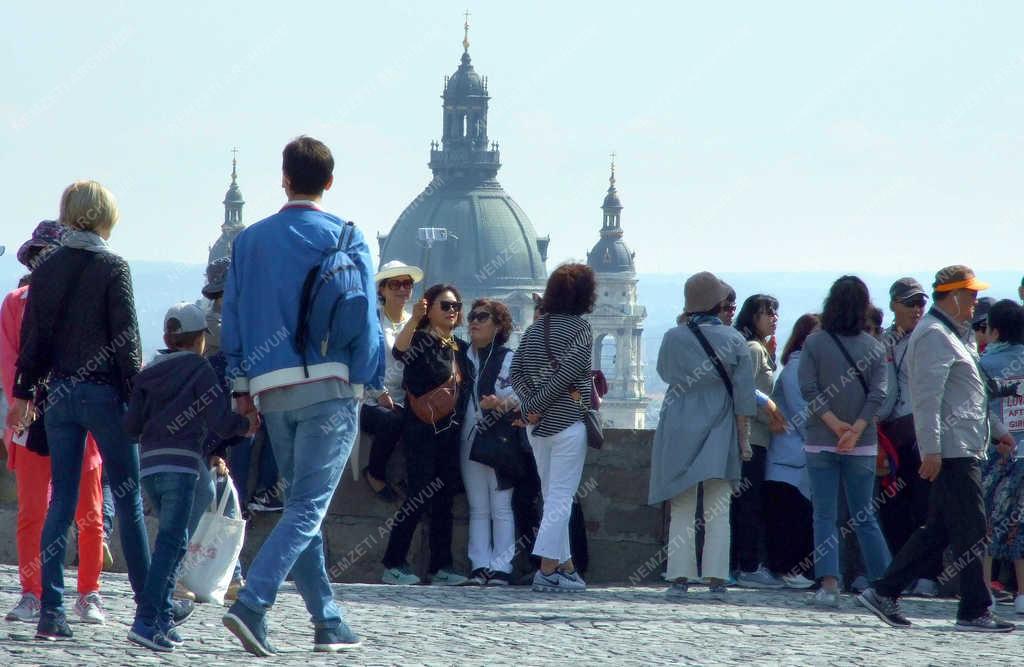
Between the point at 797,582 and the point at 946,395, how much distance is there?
6.29 ft

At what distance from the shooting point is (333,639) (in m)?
6.37

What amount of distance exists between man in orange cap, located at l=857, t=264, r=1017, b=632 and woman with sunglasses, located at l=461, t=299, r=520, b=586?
220cm

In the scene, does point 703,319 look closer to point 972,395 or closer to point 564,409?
point 564,409

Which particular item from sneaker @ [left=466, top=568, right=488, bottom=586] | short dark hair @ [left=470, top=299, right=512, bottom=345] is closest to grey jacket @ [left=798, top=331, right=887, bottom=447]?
short dark hair @ [left=470, top=299, right=512, bottom=345]

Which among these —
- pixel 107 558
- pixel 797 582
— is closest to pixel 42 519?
pixel 107 558

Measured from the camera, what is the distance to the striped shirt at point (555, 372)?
9062 millimetres

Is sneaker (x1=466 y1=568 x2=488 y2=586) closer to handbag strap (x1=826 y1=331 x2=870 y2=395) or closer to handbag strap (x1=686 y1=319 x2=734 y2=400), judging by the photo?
handbag strap (x1=686 y1=319 x2=734 y2=400)

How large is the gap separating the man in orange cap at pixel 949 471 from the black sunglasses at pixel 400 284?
2.80 meters

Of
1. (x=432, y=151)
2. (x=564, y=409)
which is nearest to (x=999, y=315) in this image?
(x=564, y=409)

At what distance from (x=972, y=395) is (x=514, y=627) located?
7.61 feet

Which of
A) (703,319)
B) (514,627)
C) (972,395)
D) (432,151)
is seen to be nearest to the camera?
(514,627)

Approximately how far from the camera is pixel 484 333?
31.7ft

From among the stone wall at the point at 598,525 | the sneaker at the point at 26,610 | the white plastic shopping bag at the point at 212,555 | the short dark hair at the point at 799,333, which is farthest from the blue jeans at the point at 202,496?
the short dark hair at the point at 799,333

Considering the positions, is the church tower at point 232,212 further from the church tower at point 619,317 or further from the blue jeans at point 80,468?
the blue jeans at point 80,468
